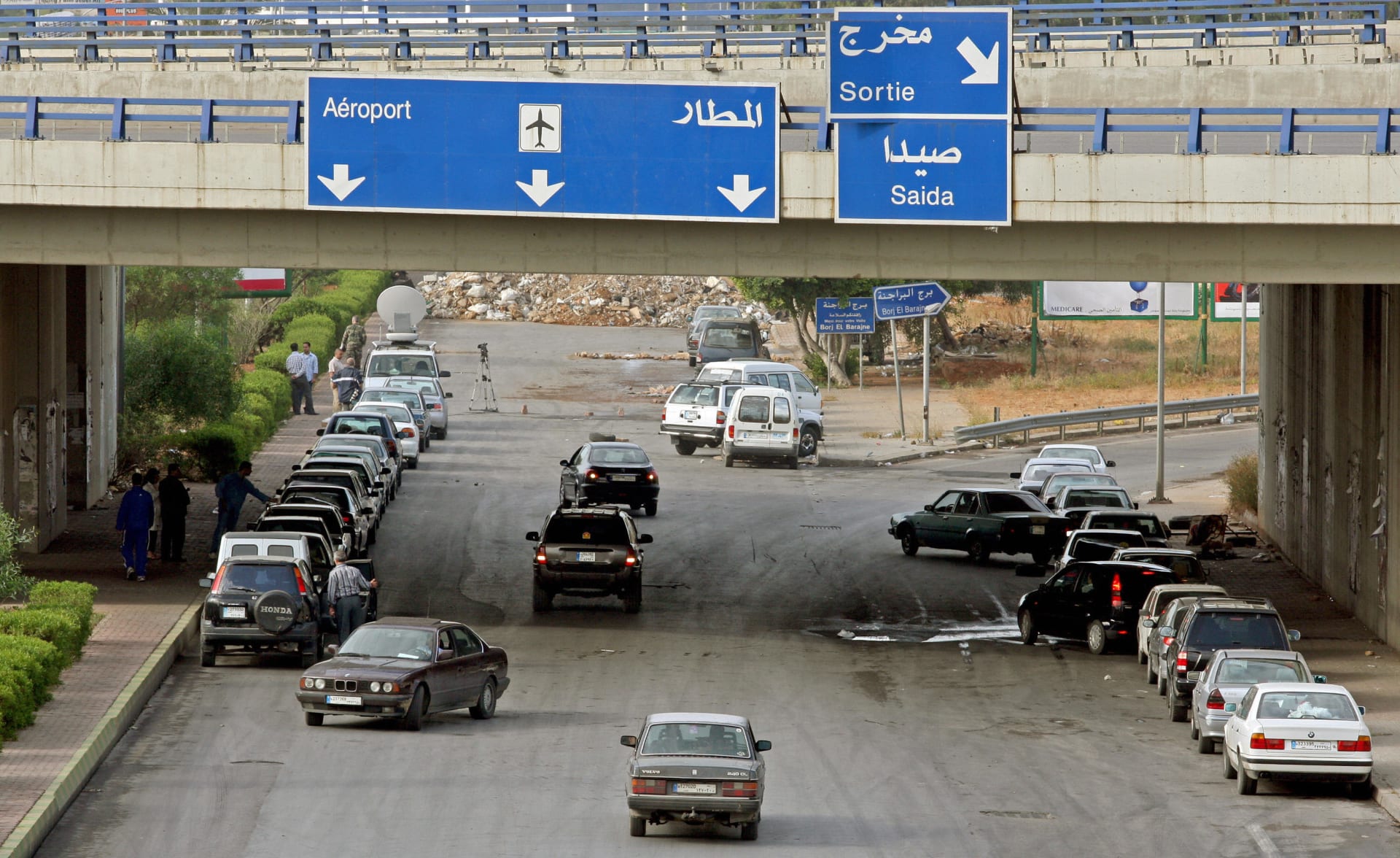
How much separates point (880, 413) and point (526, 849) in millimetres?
43662

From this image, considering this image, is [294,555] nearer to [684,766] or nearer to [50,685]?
[50,685]

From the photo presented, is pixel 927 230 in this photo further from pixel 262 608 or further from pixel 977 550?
pixel 977 550

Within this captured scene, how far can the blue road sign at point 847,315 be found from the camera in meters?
56.3

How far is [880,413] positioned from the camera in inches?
2306

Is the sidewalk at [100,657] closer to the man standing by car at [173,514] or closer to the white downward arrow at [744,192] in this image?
the man standing by car at [173,514]

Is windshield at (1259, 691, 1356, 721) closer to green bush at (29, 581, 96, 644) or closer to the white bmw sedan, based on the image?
the white bmw sedan

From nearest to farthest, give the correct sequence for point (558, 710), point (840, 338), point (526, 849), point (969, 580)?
point (526, 849) < point (558, 710) < point (969, 580) < point (840, 338)

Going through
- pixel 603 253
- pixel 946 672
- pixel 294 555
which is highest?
pixel 603 253

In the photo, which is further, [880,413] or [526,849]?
[880,413]

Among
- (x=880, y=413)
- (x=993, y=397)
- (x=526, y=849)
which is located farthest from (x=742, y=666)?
(x=993, y=397)

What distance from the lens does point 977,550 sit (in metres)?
35.7

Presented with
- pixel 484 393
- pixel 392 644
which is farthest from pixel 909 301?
pixel 392 644

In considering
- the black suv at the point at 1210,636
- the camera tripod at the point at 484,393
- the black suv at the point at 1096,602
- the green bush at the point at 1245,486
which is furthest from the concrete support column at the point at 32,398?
the green bush at the point at 1245,486

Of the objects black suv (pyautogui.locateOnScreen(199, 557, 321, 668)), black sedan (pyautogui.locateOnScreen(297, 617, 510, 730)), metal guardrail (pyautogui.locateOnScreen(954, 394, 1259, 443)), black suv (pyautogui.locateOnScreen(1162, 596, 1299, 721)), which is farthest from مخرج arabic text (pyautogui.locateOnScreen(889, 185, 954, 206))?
metal guardrail (pyautogui.locateOnScreen(954, 394, 1259, 443))
